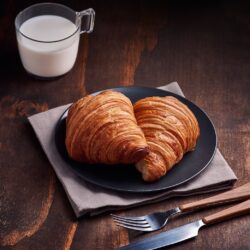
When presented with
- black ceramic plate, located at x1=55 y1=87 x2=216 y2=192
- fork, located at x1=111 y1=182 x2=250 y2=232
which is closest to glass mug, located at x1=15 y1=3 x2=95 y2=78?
black ceramic plate, located at x1=55 y1=87 x2=216 y2=192

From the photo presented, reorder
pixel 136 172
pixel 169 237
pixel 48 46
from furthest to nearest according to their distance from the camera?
pixel 48 46, pixel 136 172, pixel 169 237

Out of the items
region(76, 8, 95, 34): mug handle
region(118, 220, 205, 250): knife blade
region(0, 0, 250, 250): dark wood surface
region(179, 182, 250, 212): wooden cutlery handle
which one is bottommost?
region(0, 0, 250, 250): dark wood surface

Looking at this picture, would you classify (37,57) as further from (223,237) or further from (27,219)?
(223,237)

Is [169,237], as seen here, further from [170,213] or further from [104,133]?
[104,133]

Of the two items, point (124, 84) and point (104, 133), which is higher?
point (104, 133)

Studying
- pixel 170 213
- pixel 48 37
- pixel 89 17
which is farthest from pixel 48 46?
pixel 170 213

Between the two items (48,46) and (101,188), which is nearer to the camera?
(101,188)

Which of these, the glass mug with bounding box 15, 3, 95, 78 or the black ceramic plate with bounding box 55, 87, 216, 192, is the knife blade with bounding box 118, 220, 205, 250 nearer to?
the black ceramic plate with bounding box 55, 87, 216, 192

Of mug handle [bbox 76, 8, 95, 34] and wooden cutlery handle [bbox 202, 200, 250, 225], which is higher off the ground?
mug handle [bbox 76, 8, 95, 34]

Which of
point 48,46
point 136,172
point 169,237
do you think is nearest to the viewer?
point 169,237
